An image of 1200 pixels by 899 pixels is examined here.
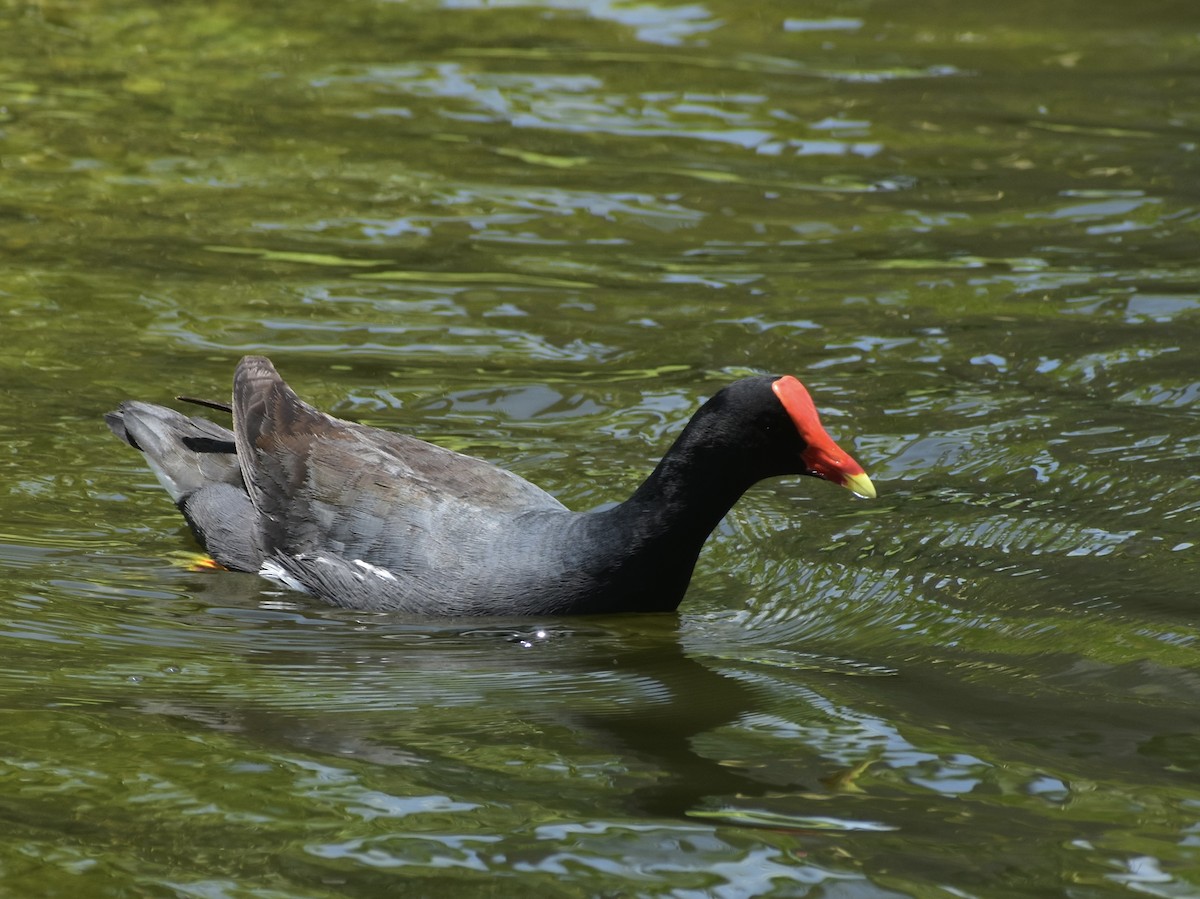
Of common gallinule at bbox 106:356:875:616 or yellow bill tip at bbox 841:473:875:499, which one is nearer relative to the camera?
yellow bill tip at bbox 841:473:875:499

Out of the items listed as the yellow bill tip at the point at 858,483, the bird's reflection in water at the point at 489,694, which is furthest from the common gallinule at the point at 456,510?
the bird's reflection in water at the point at 489,694

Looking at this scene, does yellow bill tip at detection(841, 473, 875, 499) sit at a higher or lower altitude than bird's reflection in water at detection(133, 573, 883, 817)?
higher

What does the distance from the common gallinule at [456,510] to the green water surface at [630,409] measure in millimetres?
123

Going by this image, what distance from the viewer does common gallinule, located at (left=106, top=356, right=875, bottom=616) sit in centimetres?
513

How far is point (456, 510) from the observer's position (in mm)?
5496

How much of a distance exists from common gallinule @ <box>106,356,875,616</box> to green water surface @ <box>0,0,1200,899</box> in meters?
0.12

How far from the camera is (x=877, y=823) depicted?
389 centimetres

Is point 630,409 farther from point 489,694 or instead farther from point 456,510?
point 489,694

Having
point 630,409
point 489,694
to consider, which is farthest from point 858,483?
point 630,409

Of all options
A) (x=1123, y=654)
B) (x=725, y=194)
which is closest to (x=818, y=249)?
(x=725, y=194)

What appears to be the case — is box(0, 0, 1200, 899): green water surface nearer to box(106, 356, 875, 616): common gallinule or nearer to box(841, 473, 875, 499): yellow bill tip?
box(106, 356, 875, 616): common gallinule

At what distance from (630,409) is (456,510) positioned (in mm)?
1685

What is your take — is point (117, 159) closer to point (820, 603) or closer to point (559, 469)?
point (559, 469)

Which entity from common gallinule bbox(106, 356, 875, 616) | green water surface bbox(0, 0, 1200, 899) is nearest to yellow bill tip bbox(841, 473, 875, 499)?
common gallinule bbox(106, 356, 875, 616)
